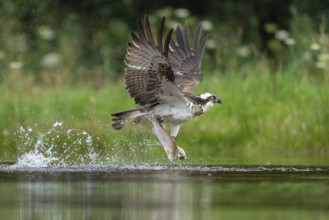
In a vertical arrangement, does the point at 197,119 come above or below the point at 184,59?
below

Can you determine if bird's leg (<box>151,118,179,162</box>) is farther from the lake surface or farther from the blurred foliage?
the blurred foliage

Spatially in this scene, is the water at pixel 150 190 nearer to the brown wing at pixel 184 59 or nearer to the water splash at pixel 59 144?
the water splash at pixel 59 144

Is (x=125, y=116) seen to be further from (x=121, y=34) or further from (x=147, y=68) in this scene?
(x=121, y=34)

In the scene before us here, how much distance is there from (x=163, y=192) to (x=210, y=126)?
5089mm

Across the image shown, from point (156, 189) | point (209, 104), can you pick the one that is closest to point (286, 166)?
point (209, 104)

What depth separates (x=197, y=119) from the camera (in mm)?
14688

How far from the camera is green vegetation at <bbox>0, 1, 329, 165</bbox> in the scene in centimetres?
1389

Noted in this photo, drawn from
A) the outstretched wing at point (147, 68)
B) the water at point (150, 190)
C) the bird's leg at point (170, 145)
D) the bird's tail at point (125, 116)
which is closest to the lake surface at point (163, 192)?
the water at point (150, 190)

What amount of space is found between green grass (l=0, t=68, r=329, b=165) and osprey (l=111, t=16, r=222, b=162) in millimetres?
825

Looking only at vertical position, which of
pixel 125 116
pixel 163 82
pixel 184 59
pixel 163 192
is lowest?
pixel 163 192

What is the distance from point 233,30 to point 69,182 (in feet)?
33.4

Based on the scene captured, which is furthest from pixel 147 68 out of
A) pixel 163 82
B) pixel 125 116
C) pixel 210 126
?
pixel 210 126

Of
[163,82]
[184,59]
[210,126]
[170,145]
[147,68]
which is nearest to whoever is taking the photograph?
[147,68]

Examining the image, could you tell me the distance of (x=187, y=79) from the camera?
13141 millimetres
